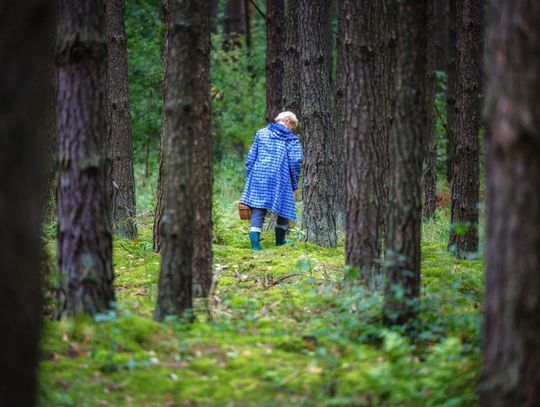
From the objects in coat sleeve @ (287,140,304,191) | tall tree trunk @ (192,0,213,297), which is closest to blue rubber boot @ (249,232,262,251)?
coat sleeve @ (287,140,304,191)

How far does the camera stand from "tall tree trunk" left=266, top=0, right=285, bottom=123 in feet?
49.4

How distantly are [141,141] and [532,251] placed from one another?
1840cm

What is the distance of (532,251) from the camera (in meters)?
4.25

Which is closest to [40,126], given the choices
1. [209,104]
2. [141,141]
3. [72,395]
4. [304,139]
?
[72,395]

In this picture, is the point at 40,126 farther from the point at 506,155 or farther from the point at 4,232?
the point at 506,155

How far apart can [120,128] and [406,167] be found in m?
7.71

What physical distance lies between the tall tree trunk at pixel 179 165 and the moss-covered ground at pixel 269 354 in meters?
0.40

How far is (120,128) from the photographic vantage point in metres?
13.5

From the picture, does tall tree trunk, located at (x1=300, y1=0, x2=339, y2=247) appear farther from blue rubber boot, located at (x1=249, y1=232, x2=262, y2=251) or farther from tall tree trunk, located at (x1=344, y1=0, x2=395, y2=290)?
tall tree trunk, located at (x1=344, y1=0, x2=395, y2=290)

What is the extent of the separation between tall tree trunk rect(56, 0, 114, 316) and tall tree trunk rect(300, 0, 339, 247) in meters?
6.30

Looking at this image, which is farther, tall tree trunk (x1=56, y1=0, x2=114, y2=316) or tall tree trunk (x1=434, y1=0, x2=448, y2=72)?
tall tree trunk (x1=434, y1=0, x2=448, y2=72)

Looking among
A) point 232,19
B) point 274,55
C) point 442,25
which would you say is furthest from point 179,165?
point 232,19

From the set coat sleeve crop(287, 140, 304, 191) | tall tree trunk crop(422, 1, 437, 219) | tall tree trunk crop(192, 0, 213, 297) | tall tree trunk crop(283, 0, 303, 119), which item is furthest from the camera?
tall tree trunk crop(422, 1, 437, 219)

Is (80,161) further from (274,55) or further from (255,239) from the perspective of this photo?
(274,55)
